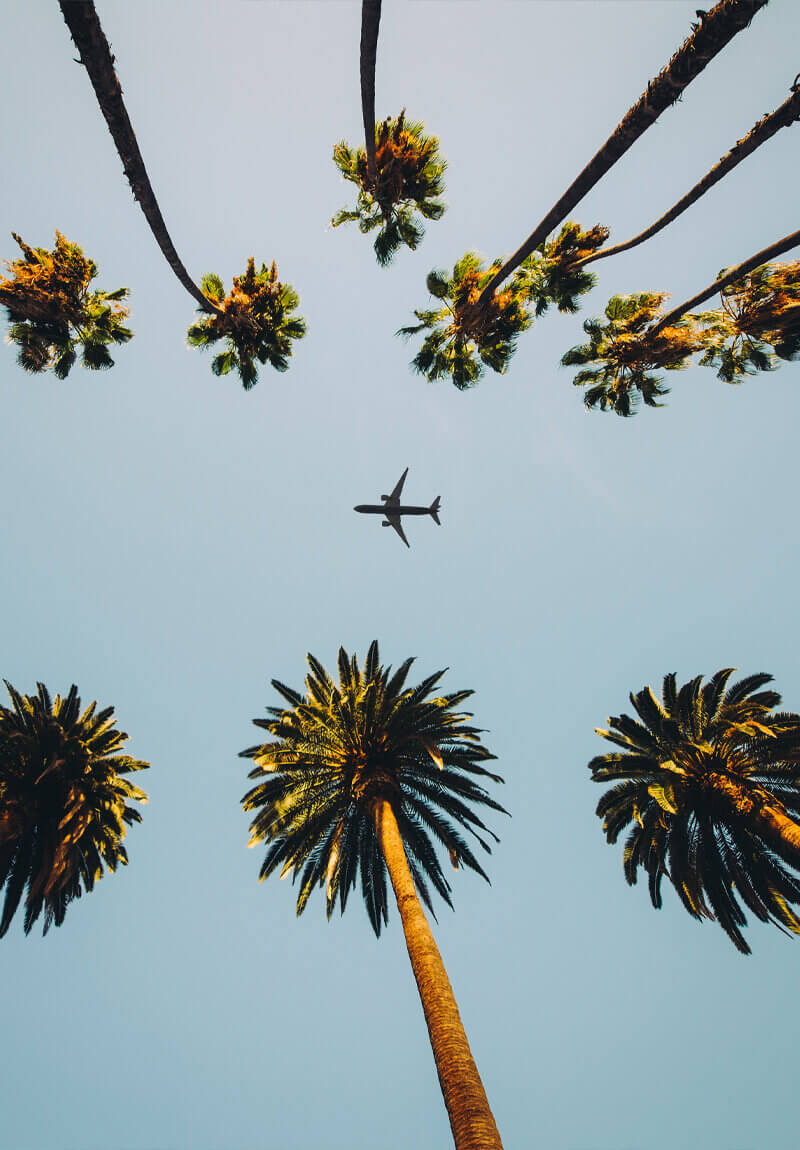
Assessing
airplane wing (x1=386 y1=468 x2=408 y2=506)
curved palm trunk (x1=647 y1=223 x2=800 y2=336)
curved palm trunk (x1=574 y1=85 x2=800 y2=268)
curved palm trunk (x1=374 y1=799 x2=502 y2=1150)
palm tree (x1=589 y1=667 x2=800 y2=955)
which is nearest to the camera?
curved palm trunk (x1=374 y1=799 x2=502 y2=1150)

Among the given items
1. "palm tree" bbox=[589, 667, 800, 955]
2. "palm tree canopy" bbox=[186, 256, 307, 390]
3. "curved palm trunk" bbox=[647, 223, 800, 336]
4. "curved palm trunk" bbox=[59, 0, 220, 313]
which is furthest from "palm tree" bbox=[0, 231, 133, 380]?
"palm tree" bbox=[589, 667, 800, 955]

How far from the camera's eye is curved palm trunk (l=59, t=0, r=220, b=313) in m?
6.54

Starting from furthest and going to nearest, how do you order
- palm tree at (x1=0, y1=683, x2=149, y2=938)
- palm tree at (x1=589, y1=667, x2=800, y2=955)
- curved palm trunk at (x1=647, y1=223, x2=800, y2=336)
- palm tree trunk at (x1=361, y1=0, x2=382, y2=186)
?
palm tree at (x1=0, y1=683, x2=149, y2=938) < palm tree at (x1=589, y1=667, x2=800, y2=955) < curved palm trunk at (x1=647, y1=223, x2=800, y2=336) < palm tree trunk at (x1=361, y1=0, x2=382, y2=186)

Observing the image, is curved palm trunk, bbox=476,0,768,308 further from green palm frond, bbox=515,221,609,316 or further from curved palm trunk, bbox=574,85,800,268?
green palm frond, bbox=515,221,609,316

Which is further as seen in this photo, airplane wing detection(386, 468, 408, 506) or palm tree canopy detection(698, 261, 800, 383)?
airplane wing detection(386, 468, 408, 506)

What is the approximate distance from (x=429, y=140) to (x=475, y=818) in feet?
58.5

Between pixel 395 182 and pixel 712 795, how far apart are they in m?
17.7

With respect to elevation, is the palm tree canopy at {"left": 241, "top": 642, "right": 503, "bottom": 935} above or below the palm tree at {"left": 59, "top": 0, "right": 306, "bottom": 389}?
below

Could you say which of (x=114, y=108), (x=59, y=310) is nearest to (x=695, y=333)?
(x=114, y=108)

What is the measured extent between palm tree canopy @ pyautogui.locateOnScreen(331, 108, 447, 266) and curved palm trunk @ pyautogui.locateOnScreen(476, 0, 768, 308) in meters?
5.59

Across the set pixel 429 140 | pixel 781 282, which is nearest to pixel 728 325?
pixel 781 282

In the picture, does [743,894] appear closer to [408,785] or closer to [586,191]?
[408,785]

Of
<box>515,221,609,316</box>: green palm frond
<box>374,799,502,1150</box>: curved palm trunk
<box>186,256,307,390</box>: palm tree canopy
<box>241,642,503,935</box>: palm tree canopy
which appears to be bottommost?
<box>374,799,502,1150</box>: curved palm trunk

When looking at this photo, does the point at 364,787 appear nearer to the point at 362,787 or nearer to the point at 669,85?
the point at 362,787
